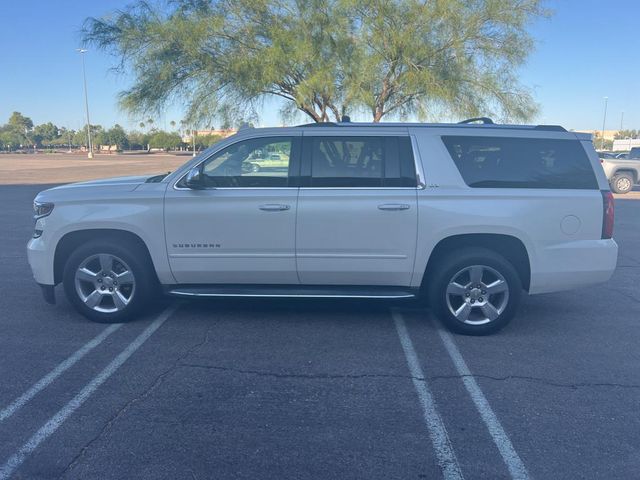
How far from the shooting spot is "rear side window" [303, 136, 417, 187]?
5.42m

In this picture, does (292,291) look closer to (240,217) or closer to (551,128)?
(240,217)

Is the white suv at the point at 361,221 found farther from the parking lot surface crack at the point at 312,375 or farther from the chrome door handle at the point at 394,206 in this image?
the parking lot surface crack at the point at 312,375

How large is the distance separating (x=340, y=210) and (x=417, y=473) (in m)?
2.65

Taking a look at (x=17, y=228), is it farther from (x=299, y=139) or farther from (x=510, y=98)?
(x=510, y=98)

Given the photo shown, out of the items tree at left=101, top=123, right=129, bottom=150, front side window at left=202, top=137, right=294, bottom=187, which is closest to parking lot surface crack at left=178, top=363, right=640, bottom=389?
front side window at left=202, top=137, right=294, bottom=187

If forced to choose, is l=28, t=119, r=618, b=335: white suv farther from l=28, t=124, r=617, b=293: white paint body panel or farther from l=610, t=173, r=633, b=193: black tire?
l=610, t=173, r=633, b=193: black tire

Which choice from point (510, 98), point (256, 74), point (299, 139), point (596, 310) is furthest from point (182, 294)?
point (510, 98)

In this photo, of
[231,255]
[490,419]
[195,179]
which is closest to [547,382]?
[490,419]

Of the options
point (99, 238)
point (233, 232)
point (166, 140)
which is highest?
point (166, 140)

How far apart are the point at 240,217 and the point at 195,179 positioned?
543mm

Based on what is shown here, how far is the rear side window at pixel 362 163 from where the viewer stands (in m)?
5.42

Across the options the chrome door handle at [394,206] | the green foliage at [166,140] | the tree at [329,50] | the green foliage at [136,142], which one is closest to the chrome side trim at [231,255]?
the chrome door handle at [394,206]

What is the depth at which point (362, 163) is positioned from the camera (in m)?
5.44

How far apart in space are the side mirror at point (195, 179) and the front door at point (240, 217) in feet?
0.16
